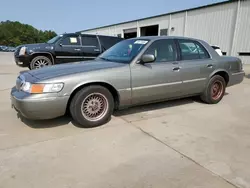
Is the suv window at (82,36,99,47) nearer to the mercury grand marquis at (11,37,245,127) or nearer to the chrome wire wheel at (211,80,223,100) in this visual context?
the mercury grand marquis at (11,37,245,127)

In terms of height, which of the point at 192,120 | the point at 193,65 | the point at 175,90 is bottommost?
the point at 192,120

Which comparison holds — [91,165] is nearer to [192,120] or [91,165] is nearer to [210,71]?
[192,120]

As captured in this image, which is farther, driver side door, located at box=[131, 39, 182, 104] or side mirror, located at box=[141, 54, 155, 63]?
driver side door, located at box=[131, 39, 182, 104]

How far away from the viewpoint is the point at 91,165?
2.69 meters

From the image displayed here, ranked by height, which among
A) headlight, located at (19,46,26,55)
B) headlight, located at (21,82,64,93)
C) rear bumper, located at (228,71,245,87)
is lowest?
rear bumper, located at (228,71,245,87)

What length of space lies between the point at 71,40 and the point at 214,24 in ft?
40.9

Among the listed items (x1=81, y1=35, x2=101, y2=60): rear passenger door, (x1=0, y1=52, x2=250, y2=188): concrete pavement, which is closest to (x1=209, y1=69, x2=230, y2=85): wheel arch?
(x1=0, y1=52, x2=250, y2=188): concrete pavement

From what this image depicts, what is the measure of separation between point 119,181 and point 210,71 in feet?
11.9

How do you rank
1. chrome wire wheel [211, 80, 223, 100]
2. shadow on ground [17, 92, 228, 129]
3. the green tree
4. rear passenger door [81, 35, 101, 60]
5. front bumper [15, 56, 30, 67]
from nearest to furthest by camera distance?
1. shadow on ground [17, 92, 228, 129]
2. chrome wire wheel [211, 80, 223, 100]
3. front bumper [15, 56, 30, 67]
4. rear passenger door [81, 35, 101, 60]
5. the green tree

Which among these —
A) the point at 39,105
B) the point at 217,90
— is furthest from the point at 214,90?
the point at 39,105

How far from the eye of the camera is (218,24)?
16.9 metres

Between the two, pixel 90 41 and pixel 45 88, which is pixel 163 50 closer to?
pixel 45 88

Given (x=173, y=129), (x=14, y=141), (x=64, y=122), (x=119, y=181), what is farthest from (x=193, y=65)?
(x=14, y=141)

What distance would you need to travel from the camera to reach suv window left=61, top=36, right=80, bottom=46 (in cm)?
927
